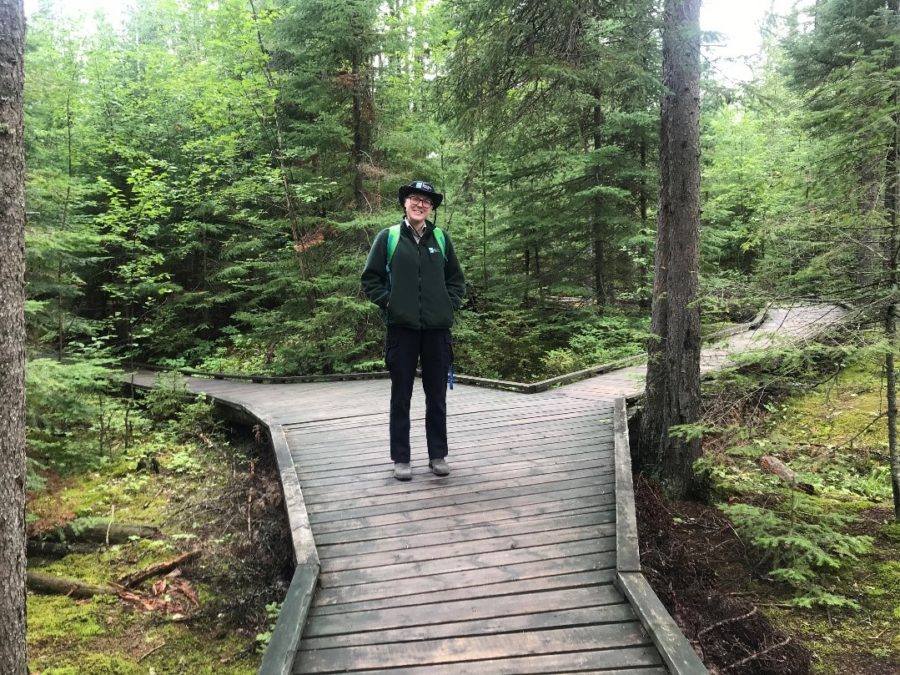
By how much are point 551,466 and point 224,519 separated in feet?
12.0

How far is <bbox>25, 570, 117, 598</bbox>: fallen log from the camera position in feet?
16.2

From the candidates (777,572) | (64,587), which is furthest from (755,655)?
(64,587)

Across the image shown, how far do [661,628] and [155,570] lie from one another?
4.57 meters

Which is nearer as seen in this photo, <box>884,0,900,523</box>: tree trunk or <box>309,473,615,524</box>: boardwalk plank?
<box>309,473,615,524</box>: boardwalk plank

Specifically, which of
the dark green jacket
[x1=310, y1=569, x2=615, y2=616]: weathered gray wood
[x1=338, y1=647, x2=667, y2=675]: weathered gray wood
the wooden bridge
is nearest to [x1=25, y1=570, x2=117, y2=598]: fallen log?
the wooden bridge

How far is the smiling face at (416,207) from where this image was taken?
15.3ft

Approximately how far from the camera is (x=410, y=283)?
4.69 meters

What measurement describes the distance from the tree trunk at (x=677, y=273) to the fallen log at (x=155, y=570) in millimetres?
4867

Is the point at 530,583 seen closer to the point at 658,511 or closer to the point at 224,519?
the point at 658,511

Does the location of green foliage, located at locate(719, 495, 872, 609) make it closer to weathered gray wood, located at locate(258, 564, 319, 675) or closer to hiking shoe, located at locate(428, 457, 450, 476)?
hiking shoe, located at locate(428, 457, 450, 476)

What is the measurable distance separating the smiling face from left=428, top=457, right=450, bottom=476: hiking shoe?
2.17 m

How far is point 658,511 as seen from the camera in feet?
18.9

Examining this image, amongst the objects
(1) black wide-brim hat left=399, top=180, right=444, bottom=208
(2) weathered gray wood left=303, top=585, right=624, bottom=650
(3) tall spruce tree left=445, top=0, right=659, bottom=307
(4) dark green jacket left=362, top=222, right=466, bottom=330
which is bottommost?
(2) weathered gray wood left=303, top=585, right=624, bottom=650

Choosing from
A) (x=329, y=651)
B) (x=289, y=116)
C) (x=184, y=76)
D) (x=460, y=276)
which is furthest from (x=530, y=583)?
(x=184, y=76)
